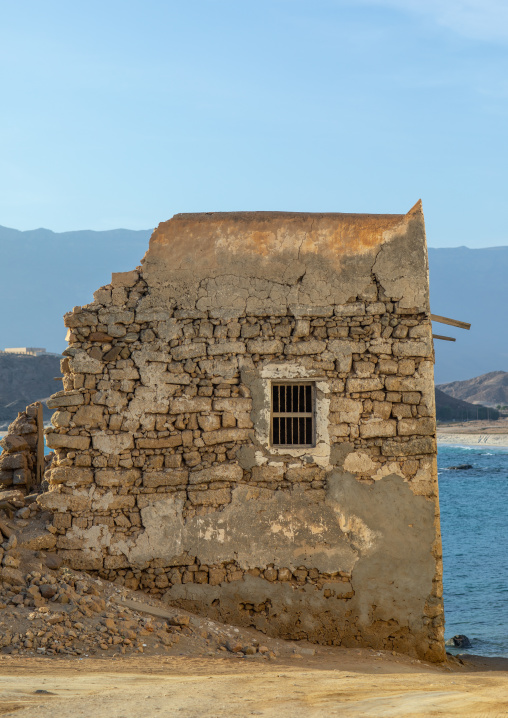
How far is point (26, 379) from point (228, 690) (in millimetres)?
52879

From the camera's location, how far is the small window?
775 centimetres

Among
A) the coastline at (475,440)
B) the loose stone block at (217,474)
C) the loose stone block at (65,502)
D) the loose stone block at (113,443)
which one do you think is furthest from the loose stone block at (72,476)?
the coastline at (475,440)

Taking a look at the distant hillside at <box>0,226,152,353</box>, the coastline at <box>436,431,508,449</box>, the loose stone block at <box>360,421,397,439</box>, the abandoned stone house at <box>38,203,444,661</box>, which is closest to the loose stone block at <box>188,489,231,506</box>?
the abandoned stone house at <box>38,203,444,661</box>

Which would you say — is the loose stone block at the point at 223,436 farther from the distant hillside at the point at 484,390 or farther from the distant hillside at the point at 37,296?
the distant hillside at the point at 37,296

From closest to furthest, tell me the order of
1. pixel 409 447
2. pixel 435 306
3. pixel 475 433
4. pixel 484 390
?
pixel 409 447 < pixel 475 433 < pixel 484 390 < pixel 435 306

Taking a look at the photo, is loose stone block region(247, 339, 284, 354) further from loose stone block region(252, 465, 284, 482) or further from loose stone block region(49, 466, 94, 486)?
loose stone block region(49, 466, 94, 486)

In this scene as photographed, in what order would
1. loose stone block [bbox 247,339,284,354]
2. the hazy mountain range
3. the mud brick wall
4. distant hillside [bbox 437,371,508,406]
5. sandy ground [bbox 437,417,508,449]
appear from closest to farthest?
loose stone block [bbox 247,339,284,354] < the mud brick wall < sandy ground [bbox 437,417,508,449] < distant hillside [bbox 437,371,508,406] < the hazy mountain range

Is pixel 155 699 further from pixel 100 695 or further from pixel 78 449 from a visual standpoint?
pixel 78 449

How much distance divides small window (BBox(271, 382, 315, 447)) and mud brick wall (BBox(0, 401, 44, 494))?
3.89 m

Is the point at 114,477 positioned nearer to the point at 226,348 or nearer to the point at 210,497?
the point at 210,497

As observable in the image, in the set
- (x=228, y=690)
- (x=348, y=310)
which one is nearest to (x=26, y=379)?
(x=348, y=310)

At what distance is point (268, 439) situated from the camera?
7.62 meters

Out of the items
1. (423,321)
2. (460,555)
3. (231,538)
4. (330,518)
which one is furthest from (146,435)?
(460,555)

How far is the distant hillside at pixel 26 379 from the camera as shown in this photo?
53028mm
